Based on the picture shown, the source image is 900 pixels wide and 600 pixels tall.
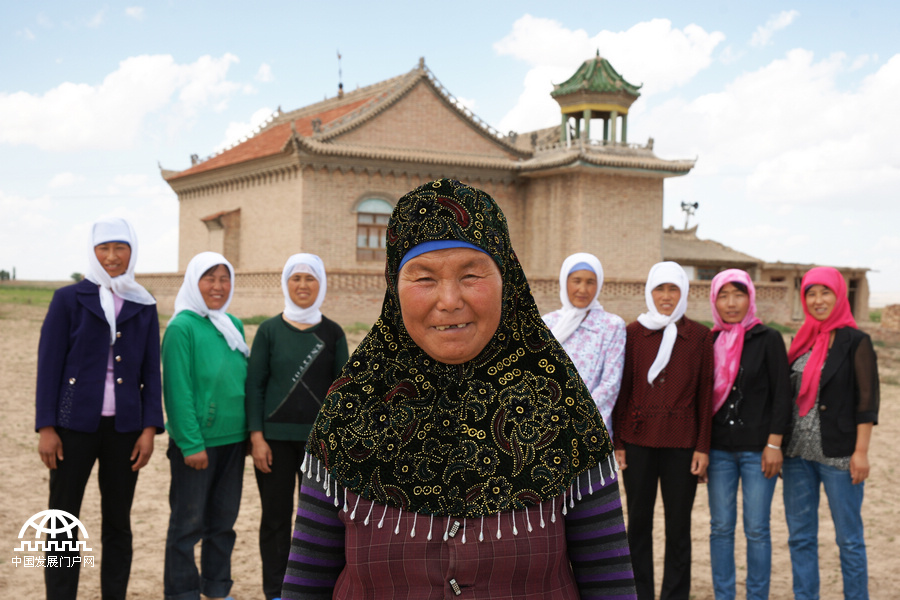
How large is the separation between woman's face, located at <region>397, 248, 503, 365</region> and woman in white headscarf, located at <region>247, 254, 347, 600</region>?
2628mm

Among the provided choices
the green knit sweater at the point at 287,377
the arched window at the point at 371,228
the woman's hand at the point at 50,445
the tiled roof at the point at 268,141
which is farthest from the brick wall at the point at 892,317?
the woman's hand at the point at 50,445

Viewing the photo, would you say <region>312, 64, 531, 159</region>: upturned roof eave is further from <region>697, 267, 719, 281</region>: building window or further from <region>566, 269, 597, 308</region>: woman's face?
<region>566, 269, 597, 308</region>: woman's face

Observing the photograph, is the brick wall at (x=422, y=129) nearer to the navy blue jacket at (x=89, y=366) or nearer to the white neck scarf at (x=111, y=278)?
the white neck scarf at (x=111, y=278)

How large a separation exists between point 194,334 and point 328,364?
0.73m

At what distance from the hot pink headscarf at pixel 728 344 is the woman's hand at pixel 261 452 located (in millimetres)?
2416

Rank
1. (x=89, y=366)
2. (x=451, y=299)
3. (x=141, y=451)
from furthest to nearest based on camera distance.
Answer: (x=141, y=451) → (x=89, y=366) → (x=451, y=299)

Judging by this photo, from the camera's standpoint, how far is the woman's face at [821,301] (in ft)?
Result: 13.1

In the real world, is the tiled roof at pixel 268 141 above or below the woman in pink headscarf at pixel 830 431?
above

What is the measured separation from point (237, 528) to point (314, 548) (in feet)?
15.1

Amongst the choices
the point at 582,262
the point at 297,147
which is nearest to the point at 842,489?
the point at 582,262

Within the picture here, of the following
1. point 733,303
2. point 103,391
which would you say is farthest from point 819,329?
point 103,391

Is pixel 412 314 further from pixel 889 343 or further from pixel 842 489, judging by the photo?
pixel 889 343

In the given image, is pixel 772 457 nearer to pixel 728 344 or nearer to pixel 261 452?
pixel 728 344

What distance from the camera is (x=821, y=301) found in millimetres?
3998
